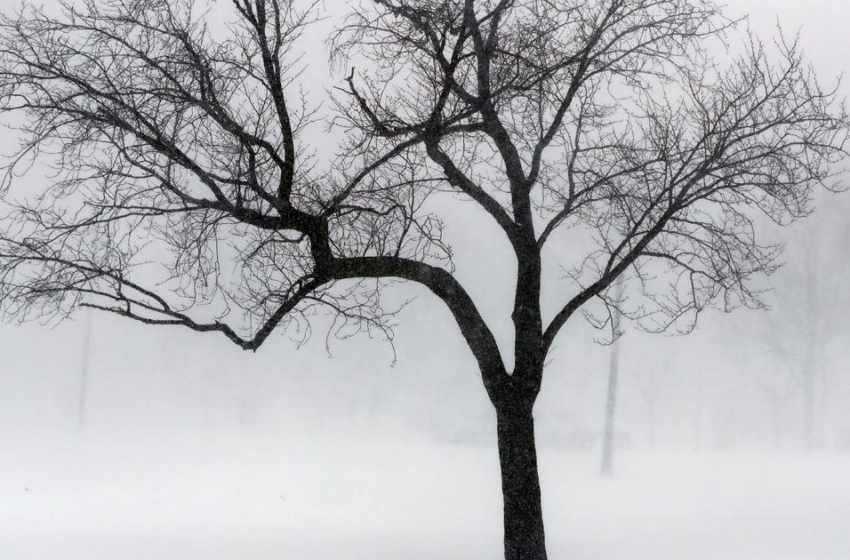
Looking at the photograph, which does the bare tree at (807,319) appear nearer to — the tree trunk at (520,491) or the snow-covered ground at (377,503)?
the snow-covered ground at (377,503)

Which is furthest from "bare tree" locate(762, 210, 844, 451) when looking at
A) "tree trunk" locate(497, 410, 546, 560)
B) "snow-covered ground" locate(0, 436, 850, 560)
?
"tree trunk" locate(497, 410, 546, 560)

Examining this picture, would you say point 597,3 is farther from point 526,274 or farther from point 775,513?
point 775,513

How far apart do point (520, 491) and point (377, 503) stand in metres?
10.8

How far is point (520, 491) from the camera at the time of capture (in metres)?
10.4

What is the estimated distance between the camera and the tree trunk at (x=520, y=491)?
33.9ft

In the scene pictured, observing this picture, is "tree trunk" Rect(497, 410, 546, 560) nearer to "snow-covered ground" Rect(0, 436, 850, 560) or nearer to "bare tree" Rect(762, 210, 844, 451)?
"snow-covered ground" Rect(0, 436, 850, 560)

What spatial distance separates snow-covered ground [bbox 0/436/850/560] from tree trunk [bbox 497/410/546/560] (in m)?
2.71

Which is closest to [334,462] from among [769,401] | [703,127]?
[703,127]

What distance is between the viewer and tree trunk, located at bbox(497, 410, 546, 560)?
10.3 m

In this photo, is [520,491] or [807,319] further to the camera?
[807,319]

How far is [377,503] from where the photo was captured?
20.5 meters

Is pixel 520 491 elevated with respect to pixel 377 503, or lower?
elevated

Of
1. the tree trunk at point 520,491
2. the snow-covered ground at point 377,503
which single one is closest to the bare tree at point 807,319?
the snow-covered ground at point 377,503

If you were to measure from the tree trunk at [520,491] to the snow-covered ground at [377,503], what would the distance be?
2.71 m
